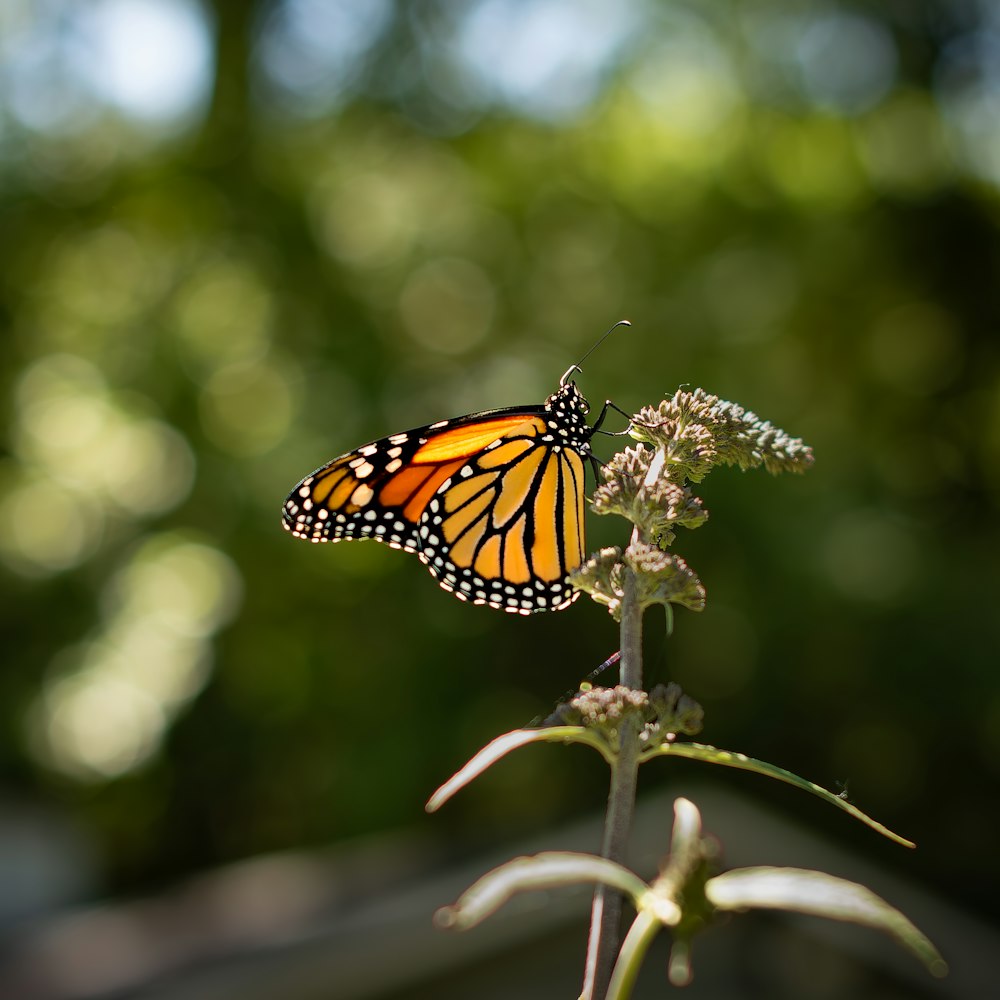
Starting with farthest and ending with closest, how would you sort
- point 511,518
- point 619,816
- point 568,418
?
point 511,518, point 568,418, point 619,816

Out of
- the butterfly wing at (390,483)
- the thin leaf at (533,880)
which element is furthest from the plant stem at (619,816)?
the butterfly wing at (390,483)

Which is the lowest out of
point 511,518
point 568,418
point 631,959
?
point 631,959

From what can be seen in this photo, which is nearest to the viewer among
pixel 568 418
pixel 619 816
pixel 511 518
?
pixel 619 816

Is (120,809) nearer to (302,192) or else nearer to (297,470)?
(297,470)

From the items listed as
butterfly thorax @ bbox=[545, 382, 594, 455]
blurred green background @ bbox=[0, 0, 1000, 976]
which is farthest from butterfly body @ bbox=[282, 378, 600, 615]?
blurred green background @ bbox=[0, 0, 1000, 976]

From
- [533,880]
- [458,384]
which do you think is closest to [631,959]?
[533,880]

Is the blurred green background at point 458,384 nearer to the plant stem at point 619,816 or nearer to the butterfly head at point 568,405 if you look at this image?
the butterfly head at point 568,405

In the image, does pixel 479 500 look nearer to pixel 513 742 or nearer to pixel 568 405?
pixel 568 405
